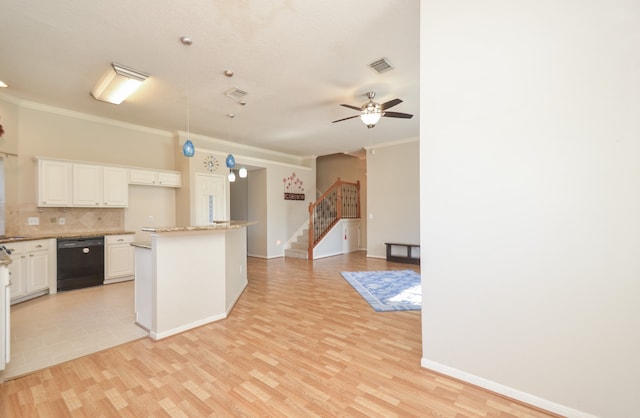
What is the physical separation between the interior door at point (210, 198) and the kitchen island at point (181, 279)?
3.25 meters

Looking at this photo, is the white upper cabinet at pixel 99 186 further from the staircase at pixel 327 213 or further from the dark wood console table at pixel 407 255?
the dark wood console table at pixel 407 255

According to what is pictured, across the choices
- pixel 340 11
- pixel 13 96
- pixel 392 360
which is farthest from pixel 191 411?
pixel 13 96

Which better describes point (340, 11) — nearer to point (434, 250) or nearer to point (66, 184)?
point (434, 250)

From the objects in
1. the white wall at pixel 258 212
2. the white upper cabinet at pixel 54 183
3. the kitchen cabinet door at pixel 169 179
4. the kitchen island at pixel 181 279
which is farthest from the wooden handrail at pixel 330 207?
the white upper cabinet at pixel 54 183

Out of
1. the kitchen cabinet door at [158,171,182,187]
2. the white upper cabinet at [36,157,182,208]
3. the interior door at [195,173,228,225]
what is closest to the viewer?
the white upper cabinet at [36,157,182,208]

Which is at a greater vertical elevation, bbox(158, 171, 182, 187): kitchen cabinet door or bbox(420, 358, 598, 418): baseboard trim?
bbox(158, 171, 182, 187): kitchen cabinet door

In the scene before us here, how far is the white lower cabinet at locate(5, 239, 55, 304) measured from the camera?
13.0ft

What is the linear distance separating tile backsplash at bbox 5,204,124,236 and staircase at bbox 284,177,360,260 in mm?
4553

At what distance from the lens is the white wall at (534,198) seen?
163 cm

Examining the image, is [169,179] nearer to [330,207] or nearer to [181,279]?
[181,279]

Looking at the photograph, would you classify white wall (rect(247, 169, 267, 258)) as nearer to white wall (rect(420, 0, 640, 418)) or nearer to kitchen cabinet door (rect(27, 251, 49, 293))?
kitchen cabinet door (rect(27, 251, 49, 293))

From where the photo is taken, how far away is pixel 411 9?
261 cm

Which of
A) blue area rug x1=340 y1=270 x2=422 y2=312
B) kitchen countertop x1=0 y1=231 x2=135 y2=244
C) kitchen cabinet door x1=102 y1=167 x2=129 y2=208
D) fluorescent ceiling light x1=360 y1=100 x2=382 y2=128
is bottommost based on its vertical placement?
blue area rug x1=340 y1=270 x2=422 y2=312

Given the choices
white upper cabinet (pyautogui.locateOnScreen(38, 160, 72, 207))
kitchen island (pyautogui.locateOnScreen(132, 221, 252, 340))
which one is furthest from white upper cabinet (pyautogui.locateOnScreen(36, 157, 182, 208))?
kitchen island (pyautogui.locateOnScreen(132, 221, 252, 340))
